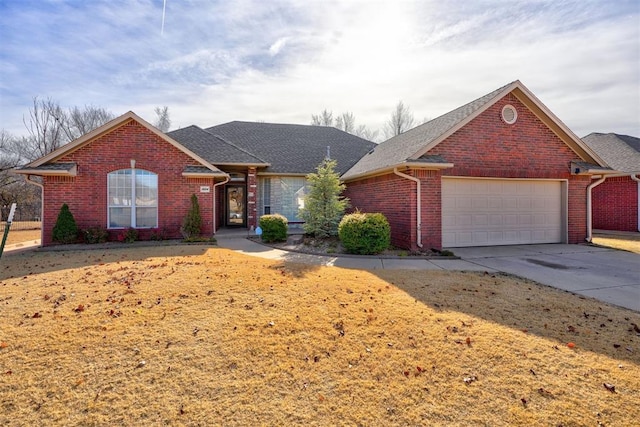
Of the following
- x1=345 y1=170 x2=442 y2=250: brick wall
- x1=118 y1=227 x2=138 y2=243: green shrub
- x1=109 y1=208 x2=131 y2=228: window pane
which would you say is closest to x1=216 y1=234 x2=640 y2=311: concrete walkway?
x1=345 y1=170 x2=442 y2=250: brick wall

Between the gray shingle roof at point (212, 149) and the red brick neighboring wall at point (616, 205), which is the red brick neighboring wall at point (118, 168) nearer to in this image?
the gray shingle roof at point (212, 149)

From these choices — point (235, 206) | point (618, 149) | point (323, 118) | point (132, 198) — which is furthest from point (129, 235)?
point (323, 118)

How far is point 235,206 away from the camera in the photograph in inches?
683

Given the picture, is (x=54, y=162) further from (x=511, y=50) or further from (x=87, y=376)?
(x=511, y=50)

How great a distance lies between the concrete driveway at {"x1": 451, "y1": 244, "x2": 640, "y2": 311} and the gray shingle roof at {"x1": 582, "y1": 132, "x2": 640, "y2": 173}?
8434mm

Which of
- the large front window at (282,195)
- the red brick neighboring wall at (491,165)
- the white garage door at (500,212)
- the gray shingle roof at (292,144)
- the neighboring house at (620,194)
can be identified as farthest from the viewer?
the gray shingle roof at (292,144)

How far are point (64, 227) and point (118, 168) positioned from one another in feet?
8.66

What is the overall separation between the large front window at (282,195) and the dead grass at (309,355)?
33.4ft

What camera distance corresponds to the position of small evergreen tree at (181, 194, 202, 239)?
1157 cm

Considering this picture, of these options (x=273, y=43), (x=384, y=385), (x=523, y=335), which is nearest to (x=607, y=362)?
(x=523, y=335)

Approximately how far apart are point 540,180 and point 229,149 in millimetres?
13230

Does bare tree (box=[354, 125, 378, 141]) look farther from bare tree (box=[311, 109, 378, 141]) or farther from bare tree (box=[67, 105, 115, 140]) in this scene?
bare tree (box=[67, 105, 115, 140])

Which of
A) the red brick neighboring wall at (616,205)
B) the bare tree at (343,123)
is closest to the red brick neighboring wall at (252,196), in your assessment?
the red brick neighboring wall at (616,205)

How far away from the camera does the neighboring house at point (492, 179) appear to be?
9977 millimetres
